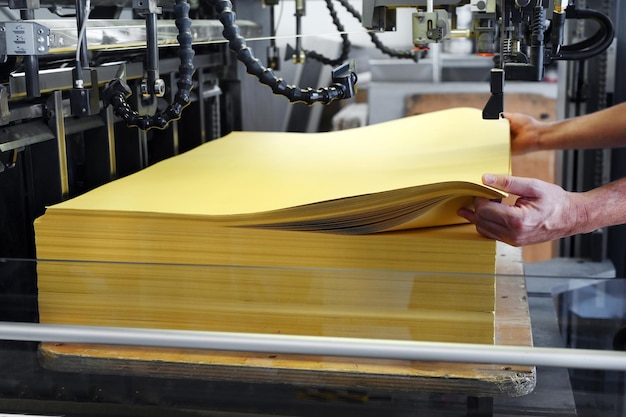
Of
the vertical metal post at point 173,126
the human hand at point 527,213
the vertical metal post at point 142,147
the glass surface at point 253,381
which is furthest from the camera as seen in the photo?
the vertical metal post at point 173,126

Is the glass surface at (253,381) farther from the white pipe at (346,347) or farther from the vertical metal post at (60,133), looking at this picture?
the vertical metal post at (60,133)

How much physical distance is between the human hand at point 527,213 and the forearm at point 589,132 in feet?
2.08

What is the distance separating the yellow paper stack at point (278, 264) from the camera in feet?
3.05

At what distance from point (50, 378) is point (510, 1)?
79 centimetres

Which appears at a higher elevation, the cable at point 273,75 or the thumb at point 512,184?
the cable at point 273,75

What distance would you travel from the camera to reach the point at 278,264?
1.01 m

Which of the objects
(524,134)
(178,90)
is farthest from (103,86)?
(524,134)

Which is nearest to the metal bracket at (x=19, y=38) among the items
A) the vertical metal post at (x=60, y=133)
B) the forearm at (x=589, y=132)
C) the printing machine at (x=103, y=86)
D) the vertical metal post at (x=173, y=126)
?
the printing machine at (x=103, y=86)

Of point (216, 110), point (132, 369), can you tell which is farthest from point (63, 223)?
point (216, 110)

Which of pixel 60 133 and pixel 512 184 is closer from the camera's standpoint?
pixel 512 184

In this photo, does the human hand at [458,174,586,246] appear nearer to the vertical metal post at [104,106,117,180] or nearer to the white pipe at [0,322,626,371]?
the white pipe at [0,322,626,371]

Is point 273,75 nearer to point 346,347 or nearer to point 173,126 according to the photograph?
point 346,347

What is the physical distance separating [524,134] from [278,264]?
3.28 ft

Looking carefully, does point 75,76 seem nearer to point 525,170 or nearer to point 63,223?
point 63,223
